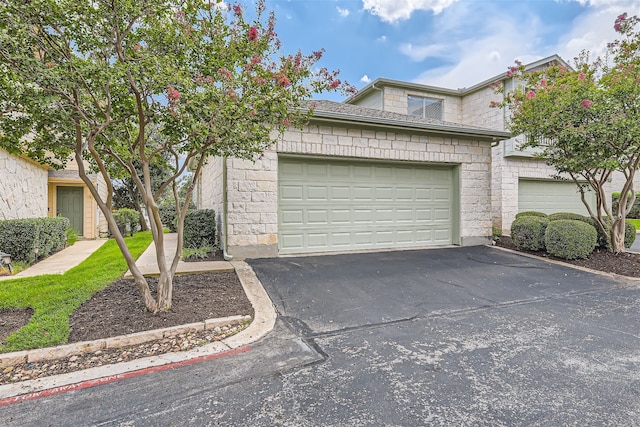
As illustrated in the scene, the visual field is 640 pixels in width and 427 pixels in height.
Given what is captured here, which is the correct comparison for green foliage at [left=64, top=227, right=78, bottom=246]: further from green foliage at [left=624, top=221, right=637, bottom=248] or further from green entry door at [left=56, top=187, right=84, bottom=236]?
green foliage at [left=624, top=221, right=637, bottom=248]

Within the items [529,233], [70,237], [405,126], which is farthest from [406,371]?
[70,237]

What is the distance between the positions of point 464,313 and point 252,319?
263cm

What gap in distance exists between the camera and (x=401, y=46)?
43.1ft

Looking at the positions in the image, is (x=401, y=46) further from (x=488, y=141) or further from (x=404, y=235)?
(x=404, y=235)

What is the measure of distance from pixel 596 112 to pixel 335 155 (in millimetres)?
5334

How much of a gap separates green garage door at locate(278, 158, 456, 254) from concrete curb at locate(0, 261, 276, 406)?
3467 mm

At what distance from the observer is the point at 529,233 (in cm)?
777

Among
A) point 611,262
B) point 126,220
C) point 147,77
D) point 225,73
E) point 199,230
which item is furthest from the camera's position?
point 126,220

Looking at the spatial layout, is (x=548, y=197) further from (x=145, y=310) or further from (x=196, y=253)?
(x=145, y=310)

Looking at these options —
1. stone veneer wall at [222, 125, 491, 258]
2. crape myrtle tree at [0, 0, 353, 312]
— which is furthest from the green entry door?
crape myrtle tree at [0, 0, 353, 312]

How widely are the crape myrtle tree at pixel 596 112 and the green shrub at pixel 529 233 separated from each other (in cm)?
140

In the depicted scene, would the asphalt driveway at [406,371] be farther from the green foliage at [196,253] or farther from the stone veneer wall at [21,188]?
the stone veneer wall at [21,188]

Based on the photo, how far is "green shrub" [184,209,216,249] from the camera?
24.1ft

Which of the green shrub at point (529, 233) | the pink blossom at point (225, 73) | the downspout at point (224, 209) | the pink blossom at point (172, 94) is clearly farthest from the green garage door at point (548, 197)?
the pink blossom at point (172, 94)
